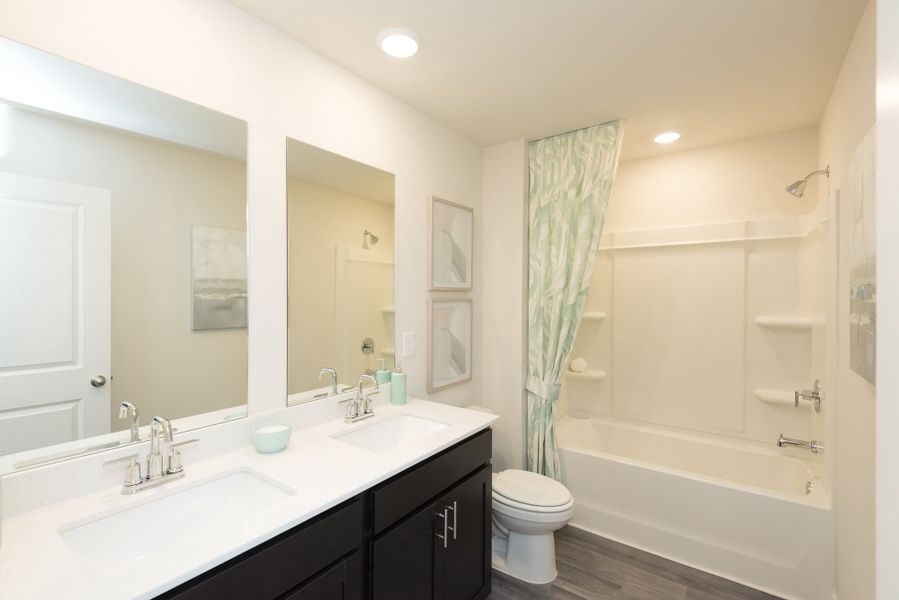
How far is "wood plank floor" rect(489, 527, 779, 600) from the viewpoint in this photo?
1.94 meters

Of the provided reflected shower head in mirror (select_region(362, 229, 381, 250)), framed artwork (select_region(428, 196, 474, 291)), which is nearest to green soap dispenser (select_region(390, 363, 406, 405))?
framed artwork (select_region(428, 196, 474, 291))

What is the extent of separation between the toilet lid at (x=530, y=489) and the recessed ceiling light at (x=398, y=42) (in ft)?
7.03

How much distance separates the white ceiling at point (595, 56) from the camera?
1.45 meters

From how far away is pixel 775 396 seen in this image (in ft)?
8.27

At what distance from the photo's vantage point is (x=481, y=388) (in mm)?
2781

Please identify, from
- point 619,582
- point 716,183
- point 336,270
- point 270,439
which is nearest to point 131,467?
point 270,439

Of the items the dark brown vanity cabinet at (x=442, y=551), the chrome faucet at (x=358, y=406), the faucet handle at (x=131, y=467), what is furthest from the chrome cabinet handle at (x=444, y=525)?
the faucet handle at (x=131, y=467)

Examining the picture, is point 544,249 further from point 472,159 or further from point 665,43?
point 665,43

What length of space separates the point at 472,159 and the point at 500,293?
36.2 inches

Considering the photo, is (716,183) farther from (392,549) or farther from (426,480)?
(392,549)

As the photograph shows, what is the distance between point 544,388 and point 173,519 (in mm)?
1988

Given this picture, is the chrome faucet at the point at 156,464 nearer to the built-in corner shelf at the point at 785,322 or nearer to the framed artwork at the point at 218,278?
the framed artwork at the point at 218,278

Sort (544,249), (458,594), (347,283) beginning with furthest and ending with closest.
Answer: (544,249)
(347,283)
(458,594)

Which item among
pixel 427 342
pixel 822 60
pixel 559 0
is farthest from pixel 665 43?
pixel 427 342
